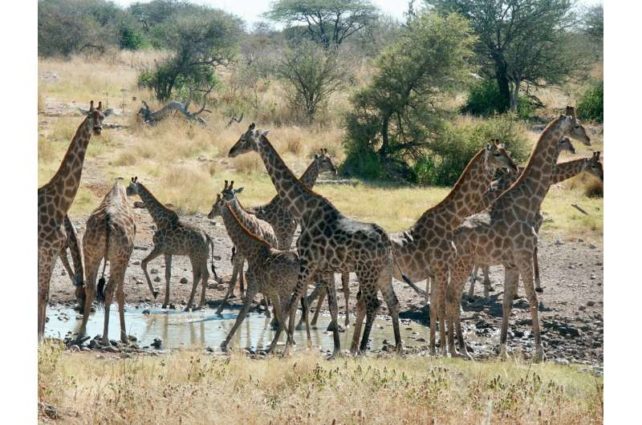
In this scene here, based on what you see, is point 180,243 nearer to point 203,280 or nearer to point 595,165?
point 203,280

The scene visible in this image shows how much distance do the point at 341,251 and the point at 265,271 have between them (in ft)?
3.40

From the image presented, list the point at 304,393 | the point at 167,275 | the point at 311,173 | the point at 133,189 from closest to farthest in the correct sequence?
1. the point at 304,393
2. the point at 167,275
3. the point at 133,189
4. the point at 311,173

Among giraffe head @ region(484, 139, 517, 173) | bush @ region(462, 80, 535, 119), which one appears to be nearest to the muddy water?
giraffe head @ region(484, 139, 517, 173)

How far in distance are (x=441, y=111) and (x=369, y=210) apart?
5975 mm

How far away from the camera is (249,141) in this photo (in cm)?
1167

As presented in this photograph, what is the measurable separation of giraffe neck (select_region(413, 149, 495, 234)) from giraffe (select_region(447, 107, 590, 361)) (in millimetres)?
139

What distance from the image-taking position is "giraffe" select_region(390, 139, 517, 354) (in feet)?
35.9

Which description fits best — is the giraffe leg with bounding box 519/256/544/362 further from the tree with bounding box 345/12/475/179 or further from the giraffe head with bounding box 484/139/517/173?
the tree with bounding box 345/12/475/179

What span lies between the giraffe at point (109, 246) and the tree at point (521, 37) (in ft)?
65.2

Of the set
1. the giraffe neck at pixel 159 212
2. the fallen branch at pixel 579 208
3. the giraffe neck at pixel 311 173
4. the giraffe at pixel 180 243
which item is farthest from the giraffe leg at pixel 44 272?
the fallen branch at pixel 579 208

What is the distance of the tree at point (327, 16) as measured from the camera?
118ft

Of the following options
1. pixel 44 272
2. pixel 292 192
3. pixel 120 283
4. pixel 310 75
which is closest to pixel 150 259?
pixel 120 283

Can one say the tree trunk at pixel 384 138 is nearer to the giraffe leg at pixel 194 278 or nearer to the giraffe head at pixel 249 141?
the giraffe leg at pixel 194 278
